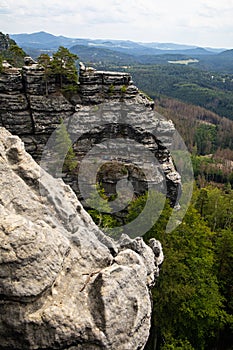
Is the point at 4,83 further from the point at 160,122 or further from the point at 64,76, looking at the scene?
the point at 160,122

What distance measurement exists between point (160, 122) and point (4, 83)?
67.9ft

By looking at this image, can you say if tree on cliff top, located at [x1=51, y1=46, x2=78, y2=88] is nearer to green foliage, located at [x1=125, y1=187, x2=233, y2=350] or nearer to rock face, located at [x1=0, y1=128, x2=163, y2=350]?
green foliage, located at [x1=125, y1=187, x2=233, y2=350]

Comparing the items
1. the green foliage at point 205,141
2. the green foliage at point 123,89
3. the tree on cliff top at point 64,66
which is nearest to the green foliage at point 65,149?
the tree on cliff top at point 64,66

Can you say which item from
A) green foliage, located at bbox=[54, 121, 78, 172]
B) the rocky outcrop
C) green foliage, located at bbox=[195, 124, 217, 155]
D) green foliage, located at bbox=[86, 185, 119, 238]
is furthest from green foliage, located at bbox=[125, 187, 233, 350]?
green foliage, located at bbox=[195, 124, 217, 155]

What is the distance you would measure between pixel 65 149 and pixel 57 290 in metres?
28.2

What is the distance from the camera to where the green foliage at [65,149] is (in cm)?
3594

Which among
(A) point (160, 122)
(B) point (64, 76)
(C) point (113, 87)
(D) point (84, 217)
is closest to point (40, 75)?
(B) point (64, 76)

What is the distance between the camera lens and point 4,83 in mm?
39031

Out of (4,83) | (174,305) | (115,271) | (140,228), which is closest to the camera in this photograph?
(115,271)

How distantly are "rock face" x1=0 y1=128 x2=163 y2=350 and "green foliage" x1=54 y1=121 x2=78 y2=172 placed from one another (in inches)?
1000

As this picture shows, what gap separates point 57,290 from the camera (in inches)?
342

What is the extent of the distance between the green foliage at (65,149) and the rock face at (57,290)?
2539 cm

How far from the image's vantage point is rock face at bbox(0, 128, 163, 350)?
8.02 m

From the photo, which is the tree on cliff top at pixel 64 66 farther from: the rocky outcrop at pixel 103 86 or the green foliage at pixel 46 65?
the rocky outcrop at pixel 103 86
